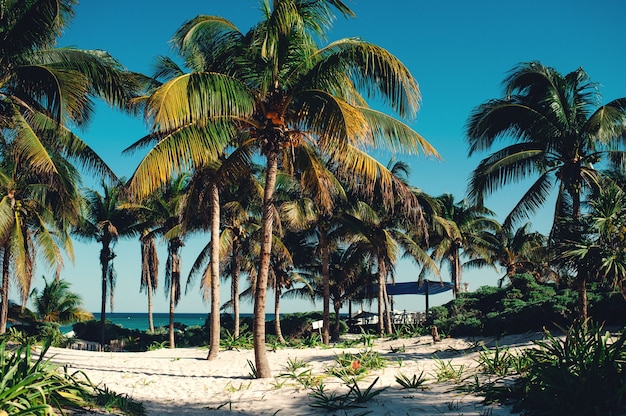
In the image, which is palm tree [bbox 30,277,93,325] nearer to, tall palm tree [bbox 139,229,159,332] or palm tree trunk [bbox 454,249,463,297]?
A: tall palm tree [bbox 139,229,159,332]

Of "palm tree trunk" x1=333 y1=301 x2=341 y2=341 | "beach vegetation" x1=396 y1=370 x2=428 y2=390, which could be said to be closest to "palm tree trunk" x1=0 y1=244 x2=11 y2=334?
"palm tree trunk" x1=333 y1=301 x2=341 y2=341

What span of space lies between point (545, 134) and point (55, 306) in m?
25.8

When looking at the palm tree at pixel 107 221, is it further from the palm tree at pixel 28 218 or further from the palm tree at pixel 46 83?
the palm tree at pixel 46 83

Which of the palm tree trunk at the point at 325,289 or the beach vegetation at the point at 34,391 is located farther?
the palm tree trunk at the point at 325,289

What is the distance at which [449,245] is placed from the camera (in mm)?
31781

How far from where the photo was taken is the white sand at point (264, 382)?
8516 millimetres

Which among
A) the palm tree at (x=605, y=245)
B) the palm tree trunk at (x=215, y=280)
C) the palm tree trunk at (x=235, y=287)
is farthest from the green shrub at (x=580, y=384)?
the palm tree trunk at (x=235, y=287)

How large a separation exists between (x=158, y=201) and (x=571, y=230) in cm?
1796

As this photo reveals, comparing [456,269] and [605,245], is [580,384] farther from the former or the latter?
[456,269]

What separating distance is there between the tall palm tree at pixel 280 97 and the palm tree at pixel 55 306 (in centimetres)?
2134

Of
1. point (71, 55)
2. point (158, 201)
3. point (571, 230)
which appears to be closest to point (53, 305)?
point (158, 201)

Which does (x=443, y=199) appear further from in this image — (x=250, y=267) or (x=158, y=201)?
(x=158, y=201)

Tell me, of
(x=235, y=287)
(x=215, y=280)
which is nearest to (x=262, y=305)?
(x=215, y=280)

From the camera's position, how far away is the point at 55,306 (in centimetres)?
2959
